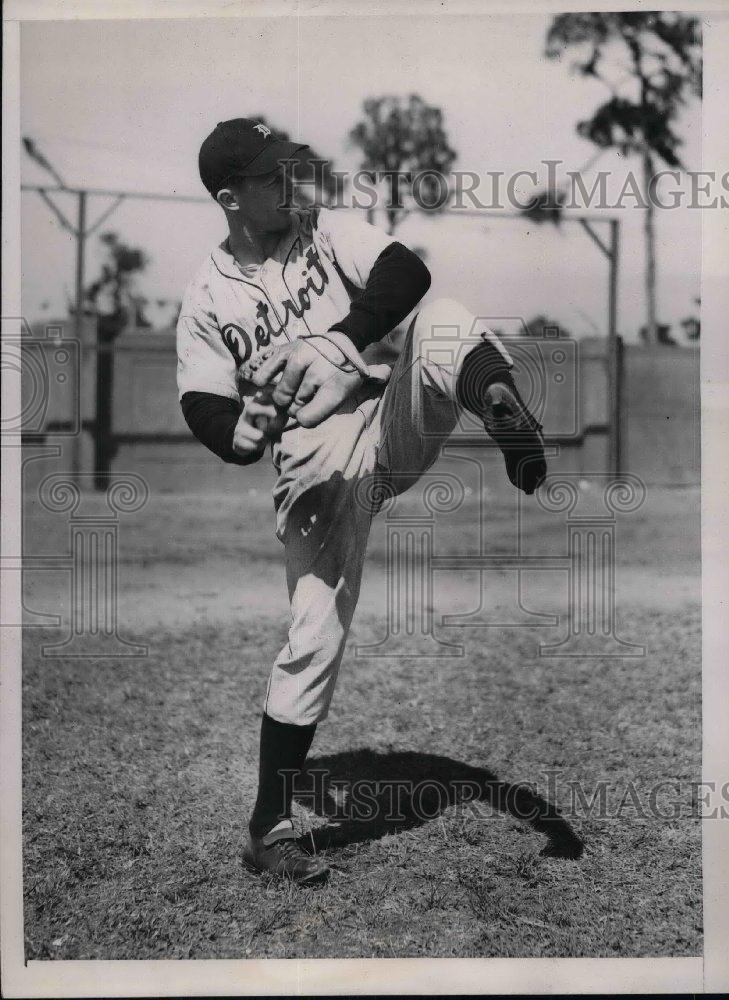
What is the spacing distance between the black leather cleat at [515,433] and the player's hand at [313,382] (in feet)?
1.32

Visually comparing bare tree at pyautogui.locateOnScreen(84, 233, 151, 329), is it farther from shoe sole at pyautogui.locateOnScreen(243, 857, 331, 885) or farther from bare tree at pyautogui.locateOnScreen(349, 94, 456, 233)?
shoe sole at pyautogui.locateOnScreen(243, 857, 331, 885)

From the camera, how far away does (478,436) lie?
348cm

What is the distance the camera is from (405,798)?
3.09 m

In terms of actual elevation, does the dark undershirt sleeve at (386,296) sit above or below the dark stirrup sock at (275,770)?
above

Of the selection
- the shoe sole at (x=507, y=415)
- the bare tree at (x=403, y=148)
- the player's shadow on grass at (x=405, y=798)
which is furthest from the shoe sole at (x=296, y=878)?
the bare tree at (x=403, y=148)

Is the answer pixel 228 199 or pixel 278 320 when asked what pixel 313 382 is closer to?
pixel 278 320

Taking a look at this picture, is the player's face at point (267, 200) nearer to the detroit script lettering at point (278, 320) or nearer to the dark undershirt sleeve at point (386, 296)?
the detroit script lettering at point (278, 320)

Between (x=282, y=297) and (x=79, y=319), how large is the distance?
0.68 metres

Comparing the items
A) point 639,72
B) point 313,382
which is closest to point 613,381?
point 639,72

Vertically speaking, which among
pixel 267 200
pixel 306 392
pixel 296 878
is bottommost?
pixel 296 878

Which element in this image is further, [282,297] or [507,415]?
[282,297]

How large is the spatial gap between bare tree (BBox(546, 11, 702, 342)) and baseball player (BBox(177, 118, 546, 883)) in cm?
74

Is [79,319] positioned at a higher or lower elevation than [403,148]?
lower

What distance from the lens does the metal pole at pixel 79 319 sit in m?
3.05
